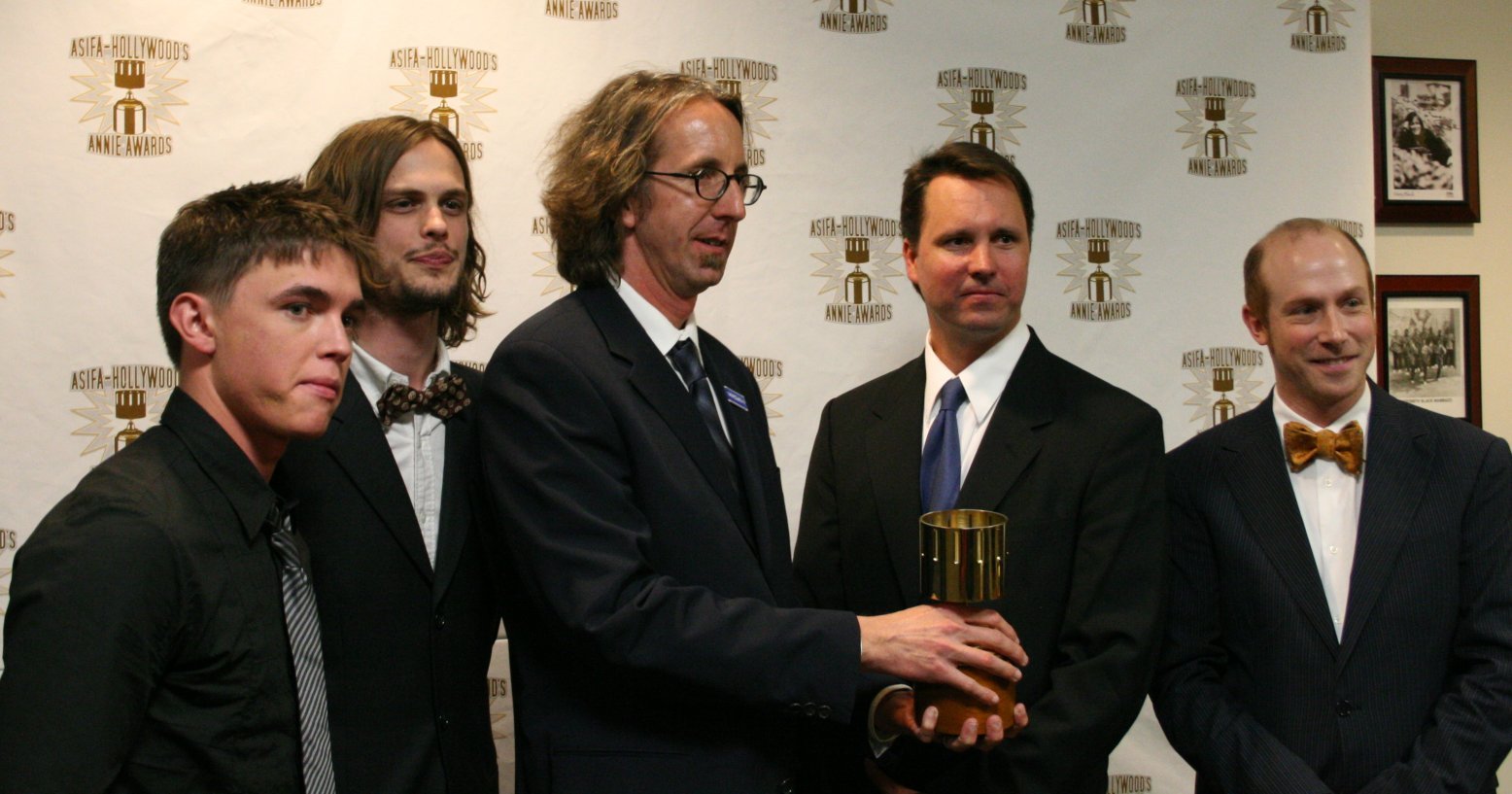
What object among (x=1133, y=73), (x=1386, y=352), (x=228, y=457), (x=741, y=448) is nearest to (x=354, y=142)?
(x=228, y=457)

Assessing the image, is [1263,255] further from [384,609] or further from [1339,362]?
[384,609]

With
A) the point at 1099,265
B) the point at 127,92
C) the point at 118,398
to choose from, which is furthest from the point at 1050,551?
the point at 127,92

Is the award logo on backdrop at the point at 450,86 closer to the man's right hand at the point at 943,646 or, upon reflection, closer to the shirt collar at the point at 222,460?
the shirt collar at the point at 222,460

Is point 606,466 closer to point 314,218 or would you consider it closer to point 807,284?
point 314,218

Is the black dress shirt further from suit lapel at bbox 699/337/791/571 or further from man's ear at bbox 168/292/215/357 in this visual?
suit lapel at bbox 699/337/791/571

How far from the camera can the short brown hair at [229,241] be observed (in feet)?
5.45

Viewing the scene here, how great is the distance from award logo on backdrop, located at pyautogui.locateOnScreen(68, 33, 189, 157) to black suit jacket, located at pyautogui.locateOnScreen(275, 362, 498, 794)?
4.33 ft

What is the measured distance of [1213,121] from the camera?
3508 mm

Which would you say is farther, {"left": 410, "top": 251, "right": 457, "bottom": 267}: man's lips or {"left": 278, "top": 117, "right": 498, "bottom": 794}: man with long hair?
{"left": 410, "top": 251, "right": 457, "bottom": 267}: man's lips

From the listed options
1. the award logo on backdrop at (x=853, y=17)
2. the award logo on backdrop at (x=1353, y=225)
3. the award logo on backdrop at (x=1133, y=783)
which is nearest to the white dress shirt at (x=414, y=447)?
the award logo on backdrop at (x=853, y=17)

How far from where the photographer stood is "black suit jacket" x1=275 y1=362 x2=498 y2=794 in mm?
1940

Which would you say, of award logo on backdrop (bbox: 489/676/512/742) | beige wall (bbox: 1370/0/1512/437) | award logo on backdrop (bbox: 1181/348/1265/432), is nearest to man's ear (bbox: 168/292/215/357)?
award logo on backdrop (bbox: 489/676/512/742)

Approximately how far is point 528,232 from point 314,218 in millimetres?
1359

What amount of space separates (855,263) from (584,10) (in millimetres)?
1004
